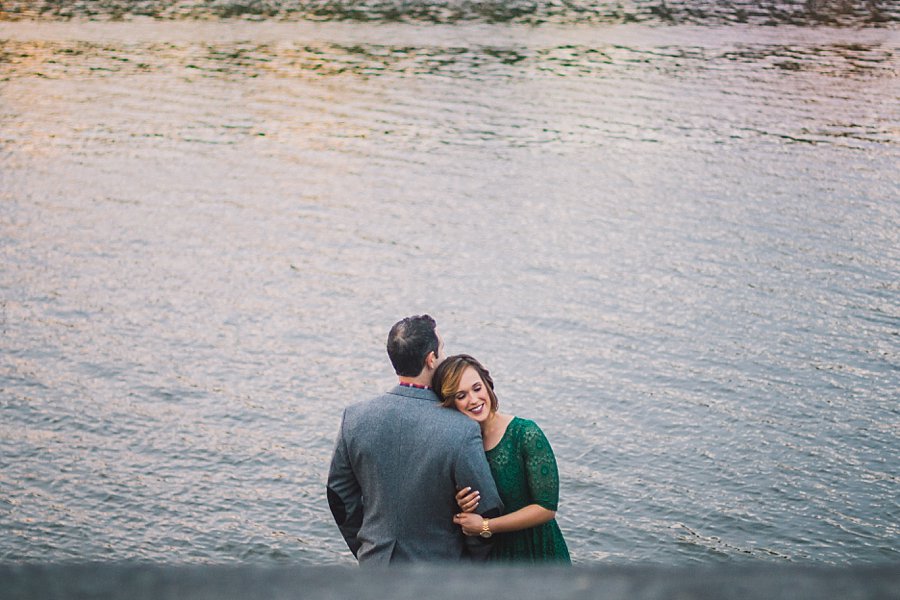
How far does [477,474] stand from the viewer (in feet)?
14.4

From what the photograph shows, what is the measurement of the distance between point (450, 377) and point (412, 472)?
0.41 meters

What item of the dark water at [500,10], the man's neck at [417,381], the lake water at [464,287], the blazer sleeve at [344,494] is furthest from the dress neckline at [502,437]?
the dark water at [500,10]

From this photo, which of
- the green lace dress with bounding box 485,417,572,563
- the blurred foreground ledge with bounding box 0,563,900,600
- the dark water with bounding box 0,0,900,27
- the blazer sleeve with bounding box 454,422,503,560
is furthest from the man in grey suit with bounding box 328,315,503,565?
the dark water with bounding box 0,0,900,27

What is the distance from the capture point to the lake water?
8773 mm

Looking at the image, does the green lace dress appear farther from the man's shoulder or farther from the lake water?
the lake water

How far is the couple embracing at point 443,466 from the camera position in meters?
4.44

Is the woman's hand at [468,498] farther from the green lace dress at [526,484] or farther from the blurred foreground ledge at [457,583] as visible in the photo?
the blurred foreground ledge at [457,583]

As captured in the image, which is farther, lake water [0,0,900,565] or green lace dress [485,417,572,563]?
lake water [0,0,900,565]

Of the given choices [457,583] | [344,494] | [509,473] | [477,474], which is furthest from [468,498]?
[457,583]

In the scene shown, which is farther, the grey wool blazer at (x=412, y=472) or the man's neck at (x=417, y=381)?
the man's neck at (x=417, y=381)

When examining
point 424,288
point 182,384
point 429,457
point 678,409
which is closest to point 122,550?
point 182,384

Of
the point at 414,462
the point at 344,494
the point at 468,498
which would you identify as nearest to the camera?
the point at 468,498

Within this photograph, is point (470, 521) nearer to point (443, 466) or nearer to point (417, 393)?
point (443, 466)

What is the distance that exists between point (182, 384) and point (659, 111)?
15.3 m
